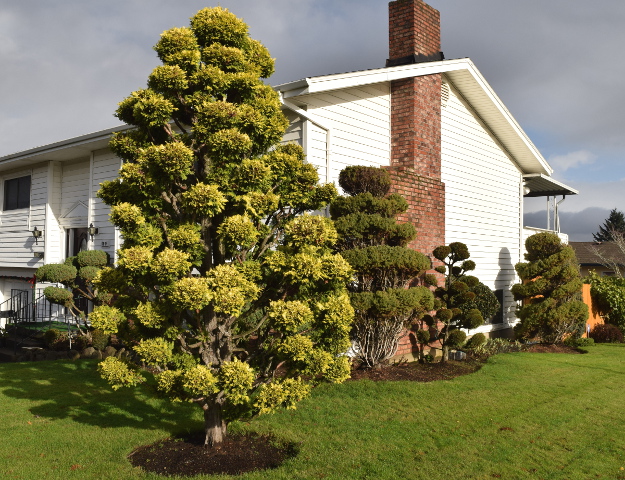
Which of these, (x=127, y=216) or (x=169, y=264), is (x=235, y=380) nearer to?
(x=169, y=264)

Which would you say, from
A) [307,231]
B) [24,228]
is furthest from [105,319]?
[24,228]

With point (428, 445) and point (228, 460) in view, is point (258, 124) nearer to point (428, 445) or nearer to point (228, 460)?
point (228, 460)


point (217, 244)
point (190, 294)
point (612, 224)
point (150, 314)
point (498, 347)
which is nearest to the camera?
point (190, 294)

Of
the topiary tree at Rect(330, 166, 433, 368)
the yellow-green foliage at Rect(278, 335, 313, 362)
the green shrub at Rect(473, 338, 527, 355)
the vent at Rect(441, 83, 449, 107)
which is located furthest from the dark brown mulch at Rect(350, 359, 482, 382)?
the vent at Rect(441, 83, 449, 107)

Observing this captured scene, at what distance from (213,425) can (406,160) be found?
8085mm

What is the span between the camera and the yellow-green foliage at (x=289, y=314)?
5.36m

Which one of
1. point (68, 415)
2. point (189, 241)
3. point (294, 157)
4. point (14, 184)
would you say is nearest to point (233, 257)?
point (189, 241)

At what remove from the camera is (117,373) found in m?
5.56

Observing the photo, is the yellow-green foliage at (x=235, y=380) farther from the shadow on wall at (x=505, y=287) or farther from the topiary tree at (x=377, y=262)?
the shadow on wall at (x=505, y=287)

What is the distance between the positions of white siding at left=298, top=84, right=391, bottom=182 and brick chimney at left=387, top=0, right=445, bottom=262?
0.32m

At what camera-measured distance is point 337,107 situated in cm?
1134

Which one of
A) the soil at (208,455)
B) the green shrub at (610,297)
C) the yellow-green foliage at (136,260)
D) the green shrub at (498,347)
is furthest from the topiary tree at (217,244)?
the green shrub at (610,297)

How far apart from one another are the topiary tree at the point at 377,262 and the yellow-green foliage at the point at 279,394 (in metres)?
3.91

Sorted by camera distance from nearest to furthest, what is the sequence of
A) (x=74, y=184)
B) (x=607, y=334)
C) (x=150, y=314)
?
→ (x=150, y=314), (x=74, y=184), (x=607, y=334)
